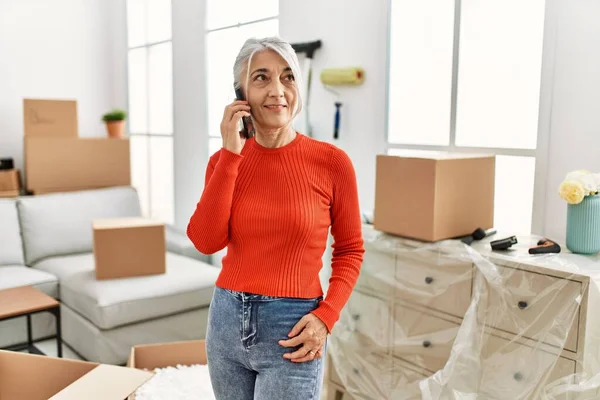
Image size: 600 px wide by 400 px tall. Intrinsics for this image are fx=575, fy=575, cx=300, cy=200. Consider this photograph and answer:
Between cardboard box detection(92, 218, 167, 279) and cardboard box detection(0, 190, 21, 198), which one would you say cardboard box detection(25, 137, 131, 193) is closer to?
cardboard box detection(0, 190, 21, 198)

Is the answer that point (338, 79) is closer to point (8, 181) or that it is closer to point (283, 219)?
point (283, 219)

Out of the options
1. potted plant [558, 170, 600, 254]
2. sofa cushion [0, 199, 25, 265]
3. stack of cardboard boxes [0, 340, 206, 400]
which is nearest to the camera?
stack of cardboard boxes [0, 340, 206, 400]

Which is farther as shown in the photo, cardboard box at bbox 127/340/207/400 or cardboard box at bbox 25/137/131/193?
cardboard box at bbox 25/137/131/193

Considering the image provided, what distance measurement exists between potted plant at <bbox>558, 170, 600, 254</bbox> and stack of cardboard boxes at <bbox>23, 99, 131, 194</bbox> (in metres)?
3.17

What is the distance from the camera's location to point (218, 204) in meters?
1.27

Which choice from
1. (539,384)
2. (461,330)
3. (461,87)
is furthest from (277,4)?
(539,384)

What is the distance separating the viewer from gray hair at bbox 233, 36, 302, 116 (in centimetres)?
129

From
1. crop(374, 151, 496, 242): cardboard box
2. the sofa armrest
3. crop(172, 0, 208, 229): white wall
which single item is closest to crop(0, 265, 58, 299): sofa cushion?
the sofa armrest

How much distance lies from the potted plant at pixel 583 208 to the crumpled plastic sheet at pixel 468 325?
49mm

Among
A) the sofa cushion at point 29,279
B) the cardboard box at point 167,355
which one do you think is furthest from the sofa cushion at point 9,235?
the cardboard box at point 167,355

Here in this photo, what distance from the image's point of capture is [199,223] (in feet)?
4.29

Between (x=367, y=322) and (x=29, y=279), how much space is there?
1980 mm

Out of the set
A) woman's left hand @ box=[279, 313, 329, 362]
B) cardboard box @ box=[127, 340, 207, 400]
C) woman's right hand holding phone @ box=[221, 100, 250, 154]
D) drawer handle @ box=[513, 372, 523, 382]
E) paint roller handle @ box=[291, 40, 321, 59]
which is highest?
paint roller handle @ box=[291, 40, 321, 59]

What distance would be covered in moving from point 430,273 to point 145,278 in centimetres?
166
